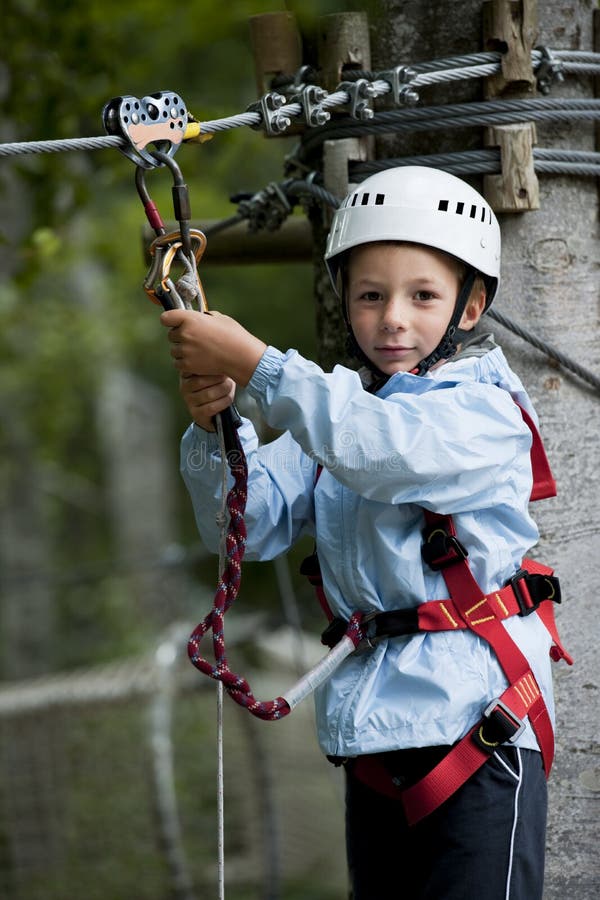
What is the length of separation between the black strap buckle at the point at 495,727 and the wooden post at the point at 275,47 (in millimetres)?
1463

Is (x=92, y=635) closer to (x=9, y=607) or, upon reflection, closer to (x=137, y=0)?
(x=9, y=607)

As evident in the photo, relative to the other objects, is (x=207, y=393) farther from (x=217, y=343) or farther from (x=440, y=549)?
(x=440, y=549)

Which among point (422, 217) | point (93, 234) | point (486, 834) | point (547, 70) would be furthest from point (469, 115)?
point (93, 234)

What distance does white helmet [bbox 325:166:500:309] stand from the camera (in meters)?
2.23

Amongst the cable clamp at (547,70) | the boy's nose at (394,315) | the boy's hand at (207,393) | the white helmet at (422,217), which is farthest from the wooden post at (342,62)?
the boy's hand at (207,393)

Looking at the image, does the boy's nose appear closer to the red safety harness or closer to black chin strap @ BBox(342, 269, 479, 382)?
black chin strap @ BBox(342, 269, 479, 382)

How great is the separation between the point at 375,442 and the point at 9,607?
28.9 feet

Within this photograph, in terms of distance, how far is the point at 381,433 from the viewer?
2.01 m

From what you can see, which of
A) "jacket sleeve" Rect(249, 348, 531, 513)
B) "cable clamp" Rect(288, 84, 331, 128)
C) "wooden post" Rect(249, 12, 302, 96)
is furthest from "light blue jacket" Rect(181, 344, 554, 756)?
"wooden post" Rect(249, 12, 302, 96)

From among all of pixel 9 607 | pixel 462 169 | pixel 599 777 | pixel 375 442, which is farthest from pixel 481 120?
pixel 9 607

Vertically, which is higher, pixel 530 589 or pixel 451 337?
pixel 451 337

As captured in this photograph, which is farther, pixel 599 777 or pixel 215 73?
pixel 215 73

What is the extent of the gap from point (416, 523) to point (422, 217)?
1.91 feet

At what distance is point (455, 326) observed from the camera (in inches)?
90.5
